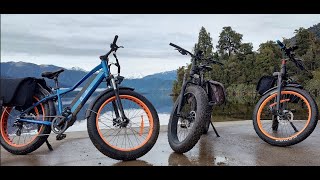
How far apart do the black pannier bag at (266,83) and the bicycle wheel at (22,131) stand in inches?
125

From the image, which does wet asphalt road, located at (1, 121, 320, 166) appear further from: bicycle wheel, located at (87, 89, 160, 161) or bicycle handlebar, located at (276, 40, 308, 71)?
bicycle handlebar, located at (276, 40, 308, 71)

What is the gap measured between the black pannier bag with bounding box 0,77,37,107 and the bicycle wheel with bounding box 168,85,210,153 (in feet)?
6.02

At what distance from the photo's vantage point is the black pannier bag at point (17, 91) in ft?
13.5

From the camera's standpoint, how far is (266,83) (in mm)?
5438

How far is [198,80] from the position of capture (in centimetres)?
510

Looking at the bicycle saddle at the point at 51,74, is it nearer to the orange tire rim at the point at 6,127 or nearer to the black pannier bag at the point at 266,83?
the orange tire rim at the point at 6,127

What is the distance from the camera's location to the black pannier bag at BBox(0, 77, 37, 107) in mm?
4109

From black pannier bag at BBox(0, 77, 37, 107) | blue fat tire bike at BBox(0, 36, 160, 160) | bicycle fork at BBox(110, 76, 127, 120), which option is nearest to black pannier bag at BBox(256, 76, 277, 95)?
blue fat tire bike at BBox(0, 36, 160, 160)

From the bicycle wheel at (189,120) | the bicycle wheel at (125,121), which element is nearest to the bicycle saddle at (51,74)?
the bicycle wheel at (125,121)

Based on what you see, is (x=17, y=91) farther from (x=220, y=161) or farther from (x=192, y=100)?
(x=220, y=161)

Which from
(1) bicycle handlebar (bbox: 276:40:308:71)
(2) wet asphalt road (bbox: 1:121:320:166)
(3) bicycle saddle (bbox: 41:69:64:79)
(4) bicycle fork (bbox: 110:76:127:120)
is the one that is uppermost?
(1) bicycle handlebar (bbox: 276:40:308:71)

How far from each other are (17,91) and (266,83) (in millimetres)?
3547

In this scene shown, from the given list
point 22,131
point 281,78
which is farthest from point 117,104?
point 281,78
